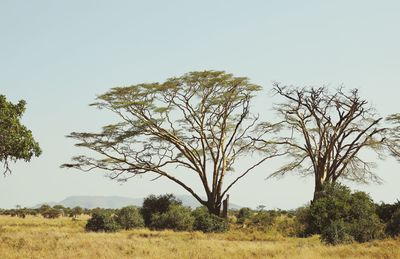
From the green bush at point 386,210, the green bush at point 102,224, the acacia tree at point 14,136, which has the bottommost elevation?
the green bush at point 102,224

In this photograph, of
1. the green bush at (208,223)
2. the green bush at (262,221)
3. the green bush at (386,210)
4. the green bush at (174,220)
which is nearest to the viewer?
the green bush at (386,210)

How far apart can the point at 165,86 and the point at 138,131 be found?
4109mm

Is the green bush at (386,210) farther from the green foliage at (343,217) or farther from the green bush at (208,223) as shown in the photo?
the green bush at (208,223)

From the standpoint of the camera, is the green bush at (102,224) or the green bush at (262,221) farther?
the green bush at (262,221)

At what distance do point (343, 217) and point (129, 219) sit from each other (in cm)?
1461

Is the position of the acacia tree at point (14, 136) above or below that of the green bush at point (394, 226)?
above

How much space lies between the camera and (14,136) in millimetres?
25062

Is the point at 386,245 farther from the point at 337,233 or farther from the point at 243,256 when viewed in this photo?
the point at 243,256

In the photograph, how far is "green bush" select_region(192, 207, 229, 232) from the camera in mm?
29188

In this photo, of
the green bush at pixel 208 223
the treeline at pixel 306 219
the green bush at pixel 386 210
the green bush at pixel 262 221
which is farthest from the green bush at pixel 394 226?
the green bush at pixel 262 221

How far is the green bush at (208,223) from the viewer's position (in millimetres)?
29188

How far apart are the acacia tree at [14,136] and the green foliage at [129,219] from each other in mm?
7295

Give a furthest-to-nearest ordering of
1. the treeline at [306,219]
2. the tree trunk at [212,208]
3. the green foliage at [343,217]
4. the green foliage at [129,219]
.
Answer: the tree trunk at [212,208] < the green foliage at [129,219] < the treeline at [306,219] < the green foliage at [343,217]

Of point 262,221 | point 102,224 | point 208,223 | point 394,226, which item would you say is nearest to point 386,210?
point 394,226
